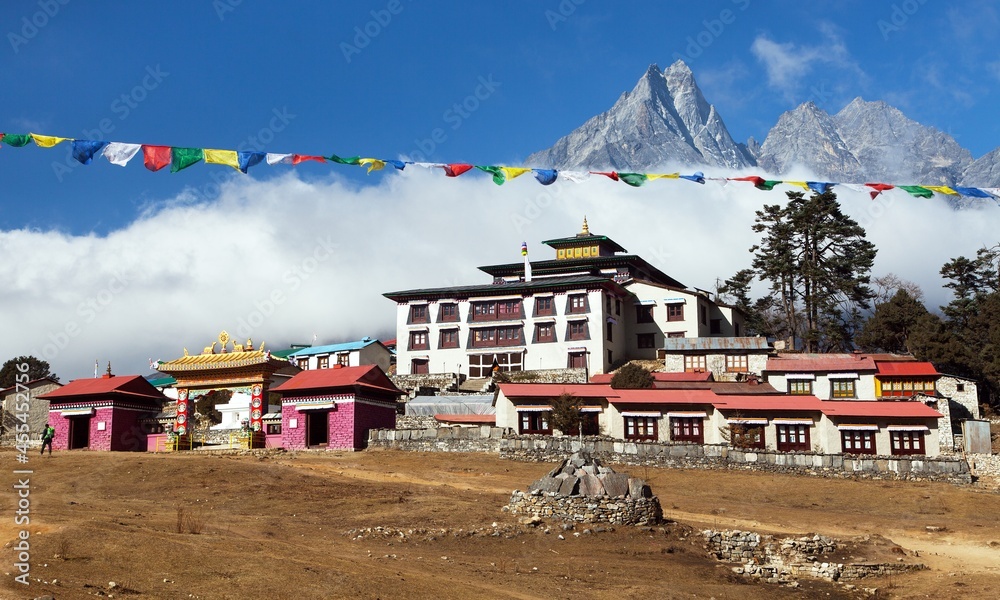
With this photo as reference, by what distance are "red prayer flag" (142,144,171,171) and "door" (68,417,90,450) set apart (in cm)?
3277

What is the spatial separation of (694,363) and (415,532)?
45899 mm

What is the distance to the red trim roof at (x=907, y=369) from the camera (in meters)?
62.0

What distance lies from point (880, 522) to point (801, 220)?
5426cm

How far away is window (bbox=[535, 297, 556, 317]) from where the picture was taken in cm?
7781

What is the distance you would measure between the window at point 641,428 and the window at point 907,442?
12332mm

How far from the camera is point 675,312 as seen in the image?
79.9m

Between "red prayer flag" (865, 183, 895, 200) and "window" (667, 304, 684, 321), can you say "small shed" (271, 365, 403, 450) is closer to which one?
"red prayer flag" (865, 183, 895, 200)

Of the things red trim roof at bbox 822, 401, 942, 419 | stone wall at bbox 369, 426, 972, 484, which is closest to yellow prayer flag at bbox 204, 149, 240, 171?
stone wall at bbox 369, 426, 972, 484

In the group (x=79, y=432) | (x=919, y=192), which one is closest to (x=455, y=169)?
(x=919, y=192)

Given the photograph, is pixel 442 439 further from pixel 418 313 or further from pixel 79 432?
pixel 418 313

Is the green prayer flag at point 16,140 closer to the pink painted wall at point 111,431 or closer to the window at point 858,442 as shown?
the pink painted wall at point 111,431

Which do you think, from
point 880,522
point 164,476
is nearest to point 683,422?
point 880,522

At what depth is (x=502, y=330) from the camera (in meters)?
78.8

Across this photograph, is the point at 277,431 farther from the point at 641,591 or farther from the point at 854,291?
the point at 854,291
